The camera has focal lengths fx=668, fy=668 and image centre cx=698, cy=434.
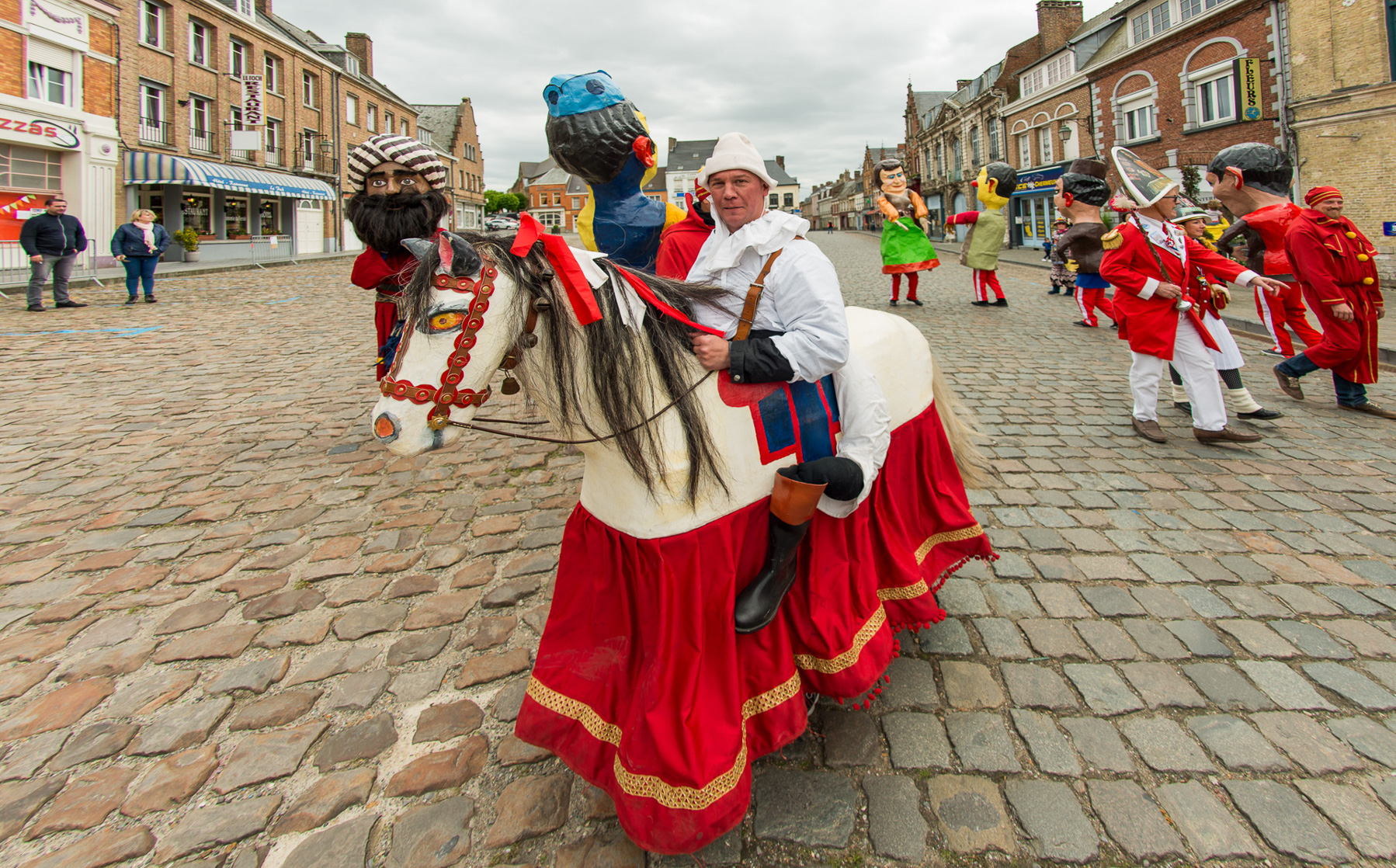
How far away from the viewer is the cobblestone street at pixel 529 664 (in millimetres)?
1873

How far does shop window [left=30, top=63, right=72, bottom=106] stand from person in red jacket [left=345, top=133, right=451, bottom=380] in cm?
2415

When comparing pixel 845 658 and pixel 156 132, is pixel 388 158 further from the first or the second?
pixel 156 132

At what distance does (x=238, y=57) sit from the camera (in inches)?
1105

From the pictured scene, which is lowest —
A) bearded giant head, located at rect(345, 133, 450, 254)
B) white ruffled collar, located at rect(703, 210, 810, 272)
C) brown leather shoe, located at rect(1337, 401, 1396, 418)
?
brown leather shoe, located at rect(1337, 401, 1396, 418)


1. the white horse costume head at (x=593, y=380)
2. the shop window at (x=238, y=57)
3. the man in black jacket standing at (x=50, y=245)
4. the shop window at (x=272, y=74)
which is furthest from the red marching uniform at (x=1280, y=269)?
the shop window at (x=272, y=74)

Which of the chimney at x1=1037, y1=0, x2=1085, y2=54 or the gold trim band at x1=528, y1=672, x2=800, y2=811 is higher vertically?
the chimney at x1=1037, y1=0, x2=1085, y2=54

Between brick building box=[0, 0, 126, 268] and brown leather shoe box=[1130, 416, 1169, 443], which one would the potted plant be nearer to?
brick building box=[0, 0, 126, 268]

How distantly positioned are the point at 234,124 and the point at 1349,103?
36.7 metres

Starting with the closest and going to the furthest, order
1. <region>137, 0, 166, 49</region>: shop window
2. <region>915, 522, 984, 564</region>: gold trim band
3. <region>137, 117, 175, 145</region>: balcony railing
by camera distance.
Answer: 1. <region>915, 522, 984, 564</region>: gold trim band
2. <region>137, 117, 175, 145</region>: balcony railing
3. <region>137, 0, 166, 49</region>: shop window

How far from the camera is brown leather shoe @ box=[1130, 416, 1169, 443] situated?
5.11 metres

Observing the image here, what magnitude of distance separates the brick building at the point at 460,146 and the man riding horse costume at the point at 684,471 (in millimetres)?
52449

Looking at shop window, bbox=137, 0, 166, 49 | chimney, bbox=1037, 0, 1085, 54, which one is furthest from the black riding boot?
chimney, bbox=1037, 0, 1085, 54

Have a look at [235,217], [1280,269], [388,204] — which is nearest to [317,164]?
[235,217]

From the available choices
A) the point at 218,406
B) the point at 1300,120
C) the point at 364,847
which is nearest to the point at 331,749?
the point at 364,847
